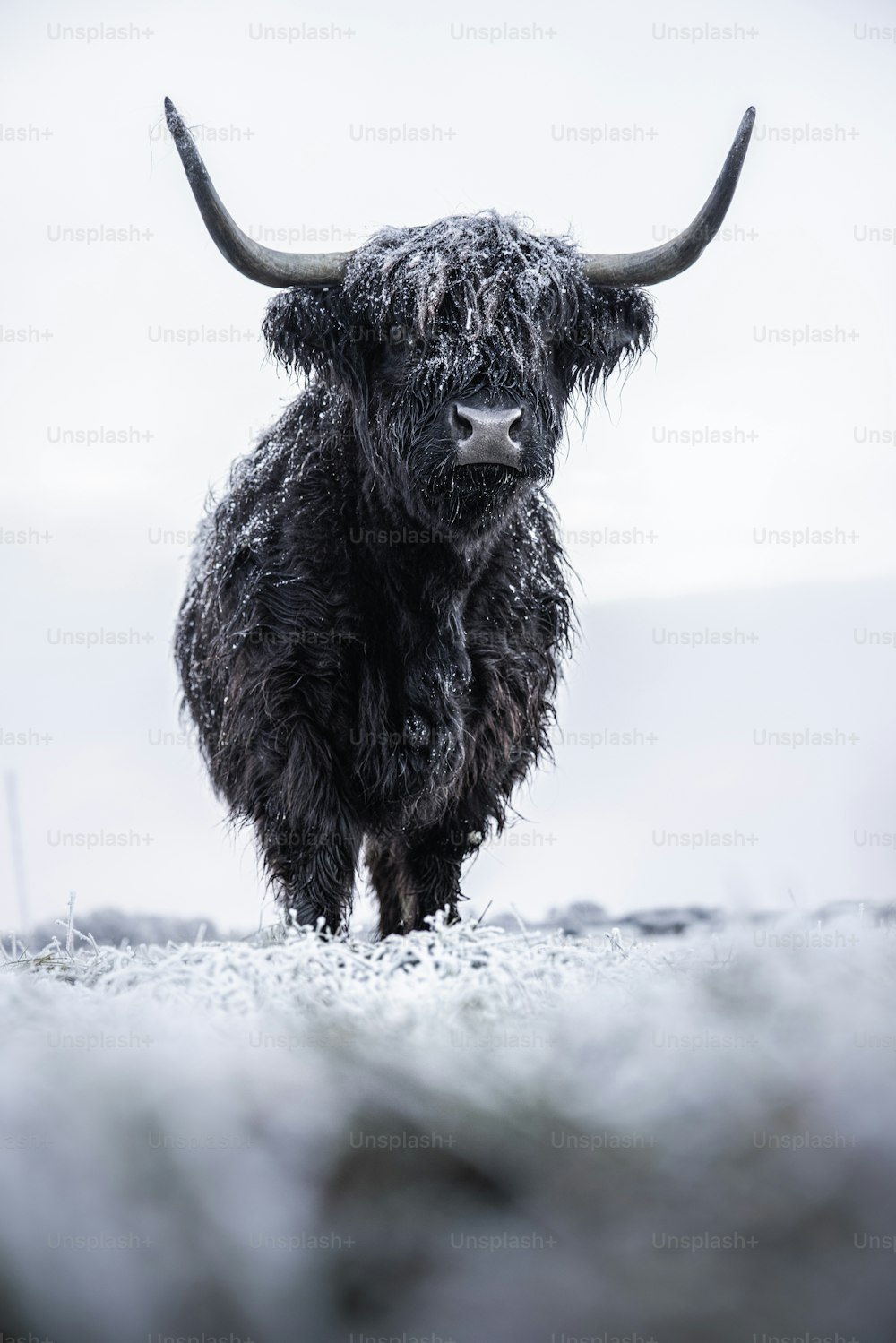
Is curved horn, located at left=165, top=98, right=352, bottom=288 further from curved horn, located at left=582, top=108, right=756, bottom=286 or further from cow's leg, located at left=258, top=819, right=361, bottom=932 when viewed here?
cow's leg, located at left=258, top=819, right=361, bottom=932

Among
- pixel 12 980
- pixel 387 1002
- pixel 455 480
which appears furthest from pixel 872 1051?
pixel 455 480

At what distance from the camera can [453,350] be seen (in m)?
3.11

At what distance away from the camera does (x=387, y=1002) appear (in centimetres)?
128

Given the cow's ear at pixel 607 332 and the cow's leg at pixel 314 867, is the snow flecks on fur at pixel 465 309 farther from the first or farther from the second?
the cow's leg at pixel 314 867

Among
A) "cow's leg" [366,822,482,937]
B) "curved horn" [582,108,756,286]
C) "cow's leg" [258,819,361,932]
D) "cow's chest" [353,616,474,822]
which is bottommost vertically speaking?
"cow's leg" [366,822,482,937]

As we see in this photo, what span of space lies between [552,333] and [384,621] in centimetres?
98

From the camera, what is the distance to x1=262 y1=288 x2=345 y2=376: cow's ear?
3453 mm

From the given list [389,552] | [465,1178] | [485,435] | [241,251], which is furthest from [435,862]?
[465,1178]

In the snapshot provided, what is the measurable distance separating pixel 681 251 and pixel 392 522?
119 centimetres

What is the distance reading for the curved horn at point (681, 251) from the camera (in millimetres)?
3244

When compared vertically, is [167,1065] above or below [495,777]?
above

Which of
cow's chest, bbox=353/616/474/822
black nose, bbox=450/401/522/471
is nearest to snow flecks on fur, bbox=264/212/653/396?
black nose, bbox=450/401/522/471

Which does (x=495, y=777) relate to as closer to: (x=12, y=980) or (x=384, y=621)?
(x=384, y=621)

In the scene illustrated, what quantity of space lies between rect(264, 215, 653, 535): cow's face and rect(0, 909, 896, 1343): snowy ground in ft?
6.84
